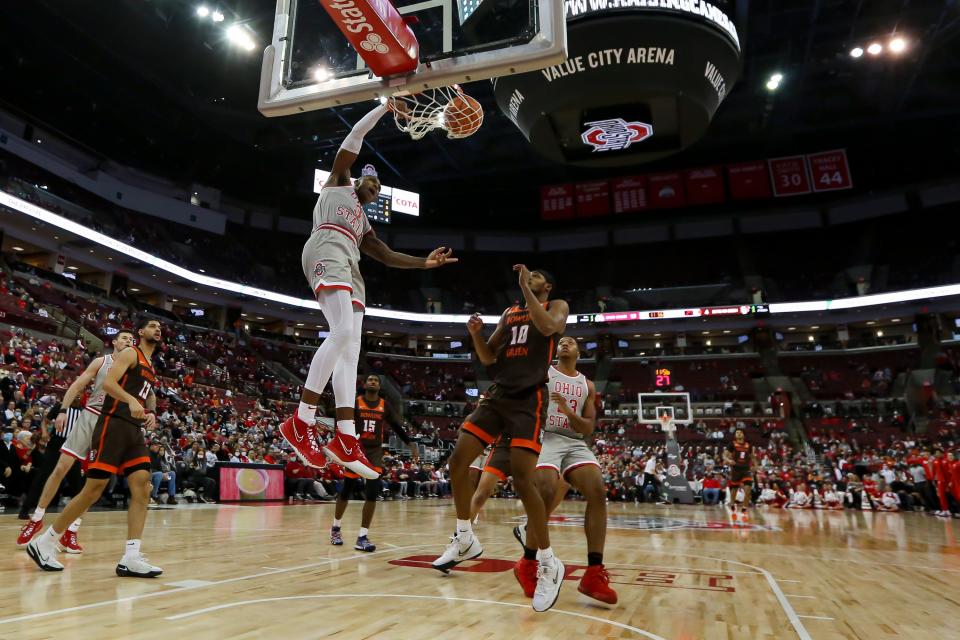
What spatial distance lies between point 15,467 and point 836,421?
3380 centimetres

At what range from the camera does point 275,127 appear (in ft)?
99.0

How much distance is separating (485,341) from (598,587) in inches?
72.1

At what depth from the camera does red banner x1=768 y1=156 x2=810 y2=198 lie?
102 feet

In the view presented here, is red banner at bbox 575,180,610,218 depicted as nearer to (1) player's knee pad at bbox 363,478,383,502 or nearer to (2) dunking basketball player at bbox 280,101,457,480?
(1) player's knee pad at bbox 363,478,383,502

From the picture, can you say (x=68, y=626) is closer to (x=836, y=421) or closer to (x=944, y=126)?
(x=836, y=421)

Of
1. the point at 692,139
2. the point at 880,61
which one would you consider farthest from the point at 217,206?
the point at 880,61

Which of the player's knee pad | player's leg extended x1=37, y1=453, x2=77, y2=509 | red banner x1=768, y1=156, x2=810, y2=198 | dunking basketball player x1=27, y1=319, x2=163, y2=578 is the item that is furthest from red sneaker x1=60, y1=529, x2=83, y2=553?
red banner x1=768, y1=156, x2=810, y2=198

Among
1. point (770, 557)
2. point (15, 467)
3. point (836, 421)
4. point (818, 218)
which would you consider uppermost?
point (818, 218)

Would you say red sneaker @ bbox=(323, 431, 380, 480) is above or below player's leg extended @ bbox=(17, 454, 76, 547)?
above

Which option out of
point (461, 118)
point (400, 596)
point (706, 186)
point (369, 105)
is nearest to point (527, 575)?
point (400, 596)

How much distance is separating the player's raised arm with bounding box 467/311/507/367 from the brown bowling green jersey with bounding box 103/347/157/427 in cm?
267

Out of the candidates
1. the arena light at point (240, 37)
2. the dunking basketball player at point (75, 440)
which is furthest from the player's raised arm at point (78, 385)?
the arena light at point (240, 37)

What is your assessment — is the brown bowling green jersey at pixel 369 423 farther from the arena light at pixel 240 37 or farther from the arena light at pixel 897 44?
the arena light at pixel 897 44

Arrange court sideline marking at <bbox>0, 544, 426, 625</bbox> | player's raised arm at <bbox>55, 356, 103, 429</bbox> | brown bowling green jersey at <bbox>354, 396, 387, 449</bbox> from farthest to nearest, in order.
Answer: brown bowling green jersey at <bbox>354, 396, 387, 449</bbox> → player's raised arm at <bbox>55, 356, 103, 429</bbox> → court sideline marking at <bbox>0, 544, 426, 625</bbox>
